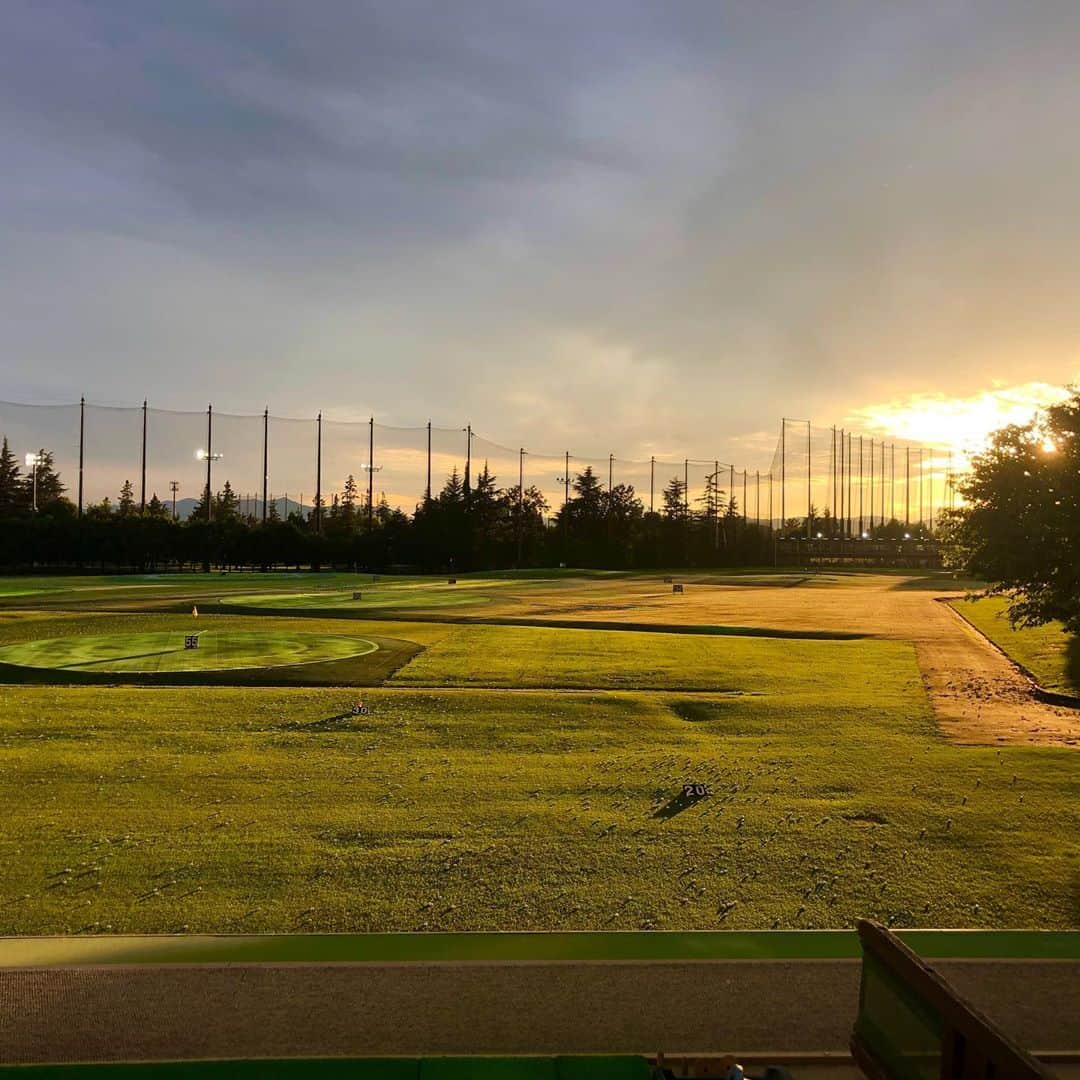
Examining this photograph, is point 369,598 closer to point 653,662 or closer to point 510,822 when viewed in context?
point 653,662

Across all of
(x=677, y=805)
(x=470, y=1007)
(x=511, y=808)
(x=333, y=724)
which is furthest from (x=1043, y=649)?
(x=470, y=1007)

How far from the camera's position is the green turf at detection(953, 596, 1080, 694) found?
984 inches

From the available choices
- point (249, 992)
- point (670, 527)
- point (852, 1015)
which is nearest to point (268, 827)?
point (249, 992)

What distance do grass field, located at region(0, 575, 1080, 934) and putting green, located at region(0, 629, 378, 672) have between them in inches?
43.0

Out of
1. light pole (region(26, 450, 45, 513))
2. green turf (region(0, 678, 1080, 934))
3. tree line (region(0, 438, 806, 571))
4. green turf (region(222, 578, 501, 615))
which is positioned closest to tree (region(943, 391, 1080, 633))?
green turf (region(0, 678, 1080, 934))

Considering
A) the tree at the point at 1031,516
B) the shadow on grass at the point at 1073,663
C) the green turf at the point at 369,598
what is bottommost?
the shadow on grass at the point at 1073,663

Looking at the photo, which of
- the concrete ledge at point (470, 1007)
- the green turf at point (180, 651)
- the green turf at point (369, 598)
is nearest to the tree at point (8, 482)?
the green turf at point (369, 598)

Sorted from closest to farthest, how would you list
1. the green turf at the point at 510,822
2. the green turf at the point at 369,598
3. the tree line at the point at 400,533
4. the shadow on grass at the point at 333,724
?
the green turf at the point at 510,822, the shadow on grass at the point at 333,724, the green turf at the point at 369,598, the tree line at the point at 400,533

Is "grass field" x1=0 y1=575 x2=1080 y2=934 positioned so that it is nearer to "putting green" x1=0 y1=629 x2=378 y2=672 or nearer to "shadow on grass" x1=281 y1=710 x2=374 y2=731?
"shadow on grass" x1=281 y1=710 x2=374 y2=731

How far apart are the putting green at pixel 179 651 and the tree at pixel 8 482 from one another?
317 ft

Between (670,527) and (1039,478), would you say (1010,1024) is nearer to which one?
(1039,478)

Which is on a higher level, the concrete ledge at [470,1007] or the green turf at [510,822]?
the concrete ledge at [470,1007]

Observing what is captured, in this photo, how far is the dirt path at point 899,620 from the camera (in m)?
18.8

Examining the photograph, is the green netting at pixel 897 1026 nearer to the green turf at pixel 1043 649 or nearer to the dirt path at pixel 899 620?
the dirt path at pixel 899 620
